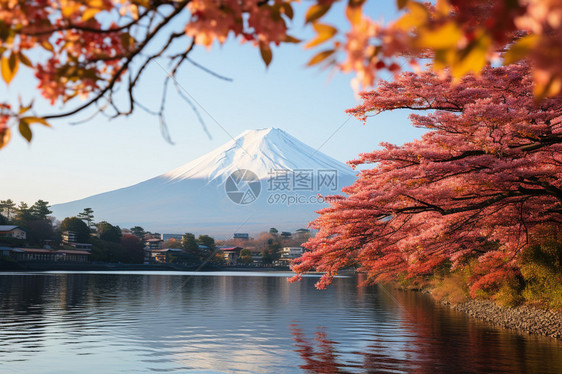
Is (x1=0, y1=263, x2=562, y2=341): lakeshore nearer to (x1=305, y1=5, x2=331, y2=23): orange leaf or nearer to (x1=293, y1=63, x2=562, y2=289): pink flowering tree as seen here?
(x1=293, y1=63, x2=562, y2=289): pink flowering tree

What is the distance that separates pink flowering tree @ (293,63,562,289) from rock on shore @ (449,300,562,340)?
17.6ft

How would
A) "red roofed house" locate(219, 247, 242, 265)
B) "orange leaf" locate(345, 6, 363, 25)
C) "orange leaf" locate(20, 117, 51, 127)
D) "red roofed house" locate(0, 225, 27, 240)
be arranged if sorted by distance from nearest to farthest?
"orange leaf" locate(345, 6, 363, 25) < "orange leaf" locate(20, 117, 51, 127) < "red roofed house" locate(0, 225, 27, 240) < "red roofed house" locate(219, 247, 242, 265)

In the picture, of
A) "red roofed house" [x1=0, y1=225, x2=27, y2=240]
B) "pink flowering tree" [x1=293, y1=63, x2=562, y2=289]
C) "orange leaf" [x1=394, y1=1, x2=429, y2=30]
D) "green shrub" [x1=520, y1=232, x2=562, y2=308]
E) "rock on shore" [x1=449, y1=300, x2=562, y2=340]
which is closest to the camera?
"orange leaf" [x1=394, y1=1, x2=429, y2=30]

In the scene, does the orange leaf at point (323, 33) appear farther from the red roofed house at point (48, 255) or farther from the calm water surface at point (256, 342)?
the red roofed house at point (48, 255)

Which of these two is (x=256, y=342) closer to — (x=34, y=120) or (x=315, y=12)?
(x=34, y=120)

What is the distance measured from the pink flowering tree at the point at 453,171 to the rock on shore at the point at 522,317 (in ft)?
17.6

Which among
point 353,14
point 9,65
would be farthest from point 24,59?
point 353,14

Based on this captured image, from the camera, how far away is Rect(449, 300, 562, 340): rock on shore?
60.5 ft

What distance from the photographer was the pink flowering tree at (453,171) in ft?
37.3

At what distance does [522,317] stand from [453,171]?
11914mm

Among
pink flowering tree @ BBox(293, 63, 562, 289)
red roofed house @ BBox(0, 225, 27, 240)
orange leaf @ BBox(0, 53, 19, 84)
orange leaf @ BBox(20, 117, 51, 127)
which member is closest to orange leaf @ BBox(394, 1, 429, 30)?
orange leaf @ BBox(20, 117, 51, 127)

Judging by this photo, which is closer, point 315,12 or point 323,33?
point 323,33

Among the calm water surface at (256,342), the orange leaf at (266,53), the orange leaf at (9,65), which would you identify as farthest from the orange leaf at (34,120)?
the calm water surface at (256,342)

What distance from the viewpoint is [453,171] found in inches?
473
